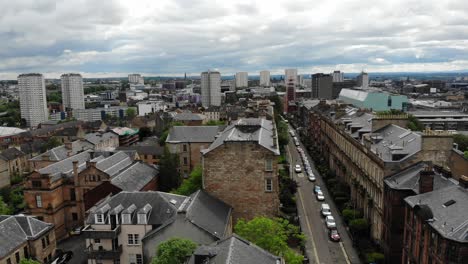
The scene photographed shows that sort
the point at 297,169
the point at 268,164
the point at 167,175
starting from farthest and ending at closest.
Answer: the point at 297,169 < the point at 167,175 < the point at 268,164

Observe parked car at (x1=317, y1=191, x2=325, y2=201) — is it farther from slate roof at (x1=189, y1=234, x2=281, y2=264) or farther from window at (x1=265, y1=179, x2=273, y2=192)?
slate roof at (x1=189, y1=234, x2=281, y2=264)

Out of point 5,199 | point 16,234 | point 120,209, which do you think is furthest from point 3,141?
point 120,209

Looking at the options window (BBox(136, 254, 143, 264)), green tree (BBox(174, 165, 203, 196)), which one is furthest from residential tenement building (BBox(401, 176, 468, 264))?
green tree (BBox(174, 165, 203, 196))

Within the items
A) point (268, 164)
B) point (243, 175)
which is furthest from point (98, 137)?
point (268, 164)

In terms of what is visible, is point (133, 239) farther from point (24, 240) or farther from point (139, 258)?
point (24, 240)

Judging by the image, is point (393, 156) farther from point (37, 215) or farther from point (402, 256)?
point (37, 215)

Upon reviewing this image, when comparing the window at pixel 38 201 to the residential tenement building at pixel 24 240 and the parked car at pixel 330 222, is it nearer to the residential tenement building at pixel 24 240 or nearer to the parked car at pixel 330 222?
the residential tenement building at pixel 24 240

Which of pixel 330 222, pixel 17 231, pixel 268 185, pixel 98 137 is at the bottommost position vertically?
pixel 330 222
